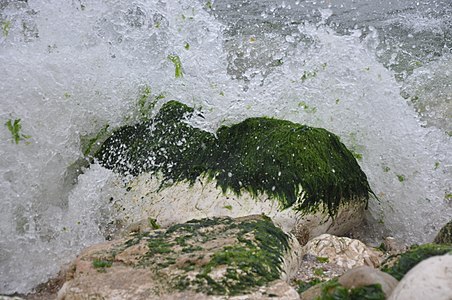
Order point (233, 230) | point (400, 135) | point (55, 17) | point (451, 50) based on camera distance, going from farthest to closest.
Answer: point (451, 50)
point (55, 17)
point (400, 135)
point (233, 230)

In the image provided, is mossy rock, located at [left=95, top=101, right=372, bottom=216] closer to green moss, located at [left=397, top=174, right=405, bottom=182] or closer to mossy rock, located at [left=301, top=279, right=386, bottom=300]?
green moss, located at [left=397, top=174, right=405, bottom=182]

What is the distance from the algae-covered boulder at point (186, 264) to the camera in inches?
94.3

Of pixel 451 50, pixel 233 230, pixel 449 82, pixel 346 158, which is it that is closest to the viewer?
pixel 233 230

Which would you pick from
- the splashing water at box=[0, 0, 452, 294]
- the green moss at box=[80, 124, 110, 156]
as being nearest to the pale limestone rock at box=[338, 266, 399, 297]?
the splashing water at box=[0, 0, 452, 294]

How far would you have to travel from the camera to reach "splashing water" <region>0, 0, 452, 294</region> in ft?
12.6

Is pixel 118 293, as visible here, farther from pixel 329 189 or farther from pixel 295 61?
pixel 295 61

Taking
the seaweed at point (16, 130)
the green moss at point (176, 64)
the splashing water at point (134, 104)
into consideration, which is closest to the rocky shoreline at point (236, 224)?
the splashing water at point (134, 104)

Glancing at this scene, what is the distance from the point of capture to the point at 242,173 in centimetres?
370

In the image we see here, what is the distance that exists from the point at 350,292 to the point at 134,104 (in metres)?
2.71

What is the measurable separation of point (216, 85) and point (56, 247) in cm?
171

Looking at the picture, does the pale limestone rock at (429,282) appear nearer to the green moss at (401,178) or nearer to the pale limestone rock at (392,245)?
the pale limestone rock at (392,245)

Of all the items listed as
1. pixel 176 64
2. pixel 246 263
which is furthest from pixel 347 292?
pixel 176 64

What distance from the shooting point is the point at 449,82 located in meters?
5.69

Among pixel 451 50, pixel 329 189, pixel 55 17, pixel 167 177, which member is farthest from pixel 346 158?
pixel 451 50
